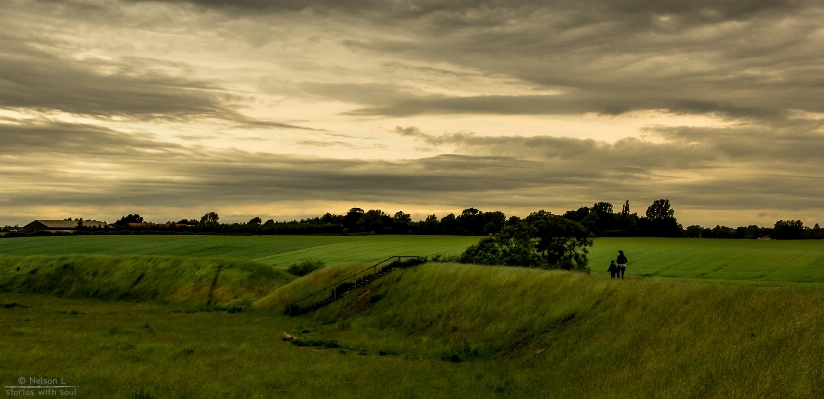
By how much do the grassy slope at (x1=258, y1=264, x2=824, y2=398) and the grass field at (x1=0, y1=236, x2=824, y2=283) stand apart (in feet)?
107

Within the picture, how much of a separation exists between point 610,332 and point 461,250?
77.1m

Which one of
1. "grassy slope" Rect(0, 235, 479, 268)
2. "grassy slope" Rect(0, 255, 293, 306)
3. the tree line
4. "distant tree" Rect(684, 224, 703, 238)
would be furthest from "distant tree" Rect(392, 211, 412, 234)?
"grassy slope" Rect(0, 255, 293, 306)

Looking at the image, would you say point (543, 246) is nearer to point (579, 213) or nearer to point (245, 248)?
point (245, 248)

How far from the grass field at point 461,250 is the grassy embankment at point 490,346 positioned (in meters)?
33.6

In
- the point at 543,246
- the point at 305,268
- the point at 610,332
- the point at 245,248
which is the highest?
the point at 543,246

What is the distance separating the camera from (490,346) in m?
40.8

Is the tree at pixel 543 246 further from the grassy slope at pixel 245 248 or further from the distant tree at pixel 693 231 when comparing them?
the distant tree at pixel 693 231

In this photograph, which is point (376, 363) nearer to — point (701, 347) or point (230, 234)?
point (701, 347)

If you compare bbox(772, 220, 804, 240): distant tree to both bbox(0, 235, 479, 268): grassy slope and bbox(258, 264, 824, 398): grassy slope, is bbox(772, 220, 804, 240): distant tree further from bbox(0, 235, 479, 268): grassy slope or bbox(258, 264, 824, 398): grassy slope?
bbox(258, 264, 824, 398): grassy slope

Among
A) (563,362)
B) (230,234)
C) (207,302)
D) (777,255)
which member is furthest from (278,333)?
(230,234)

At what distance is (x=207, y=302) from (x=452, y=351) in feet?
142

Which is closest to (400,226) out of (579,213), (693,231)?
(579,213)

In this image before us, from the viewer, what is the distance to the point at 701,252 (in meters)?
101

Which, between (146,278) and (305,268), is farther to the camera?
(305,268)
